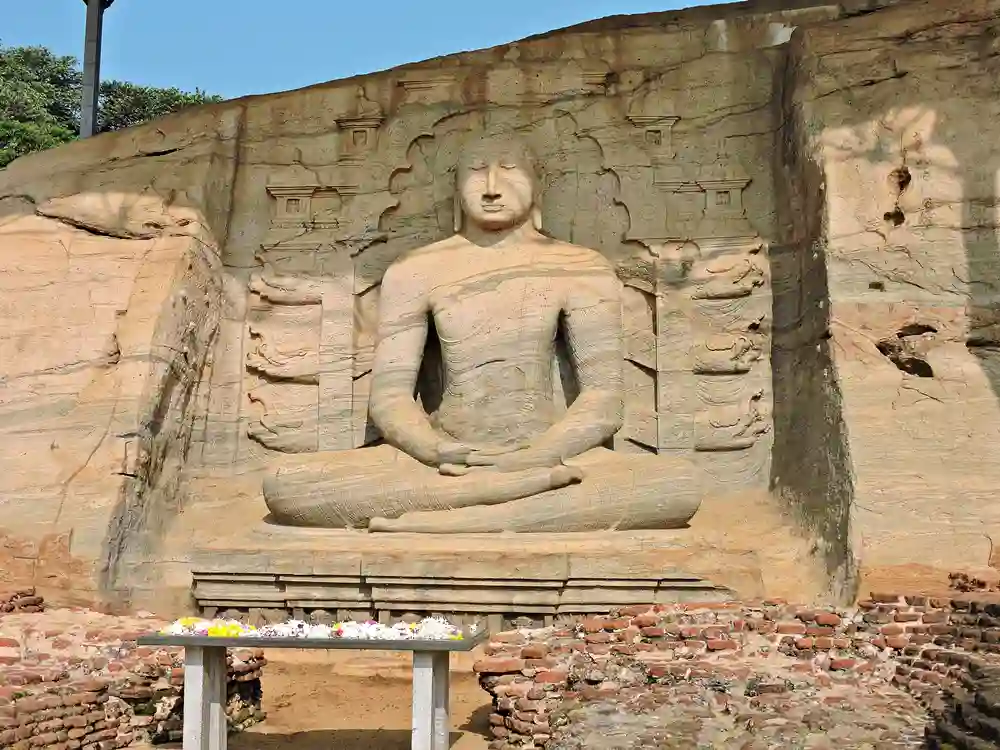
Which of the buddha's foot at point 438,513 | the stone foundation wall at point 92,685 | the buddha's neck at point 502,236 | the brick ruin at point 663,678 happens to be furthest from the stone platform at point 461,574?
the buddha's neck at point 502,236

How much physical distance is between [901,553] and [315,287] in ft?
17.6

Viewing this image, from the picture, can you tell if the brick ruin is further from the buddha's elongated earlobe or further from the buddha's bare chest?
the buddha's elongated earlobe

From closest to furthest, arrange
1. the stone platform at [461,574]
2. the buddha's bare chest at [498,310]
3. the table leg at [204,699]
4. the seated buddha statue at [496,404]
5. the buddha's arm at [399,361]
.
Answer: the table leg at [204,699] → the stone platform at [461,574] → the seated buddha statue at [496,404] → the buddha's arm at [399,361] → the buddha's bare chest at [498,310]

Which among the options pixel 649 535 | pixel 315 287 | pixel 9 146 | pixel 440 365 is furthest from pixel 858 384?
pixel 9 146

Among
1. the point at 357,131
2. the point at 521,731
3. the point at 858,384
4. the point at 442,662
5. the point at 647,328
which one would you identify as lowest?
the point at 521,731

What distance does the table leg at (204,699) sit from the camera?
18.1ft

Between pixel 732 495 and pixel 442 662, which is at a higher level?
pixel 732 495

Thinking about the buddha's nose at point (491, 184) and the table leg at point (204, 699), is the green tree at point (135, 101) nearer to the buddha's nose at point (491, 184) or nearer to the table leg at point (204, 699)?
the buddha's nose at point (491, 184)

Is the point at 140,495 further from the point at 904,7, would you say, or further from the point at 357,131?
the point at 904,7

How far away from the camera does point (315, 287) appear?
1055 cm

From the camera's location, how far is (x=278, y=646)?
5.59 m

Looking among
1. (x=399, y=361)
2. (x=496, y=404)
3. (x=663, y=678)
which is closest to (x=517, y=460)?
(x=496, y=404)

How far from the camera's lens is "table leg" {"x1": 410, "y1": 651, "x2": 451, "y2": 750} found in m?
5.37

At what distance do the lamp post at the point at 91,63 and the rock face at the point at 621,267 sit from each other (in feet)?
6.38
